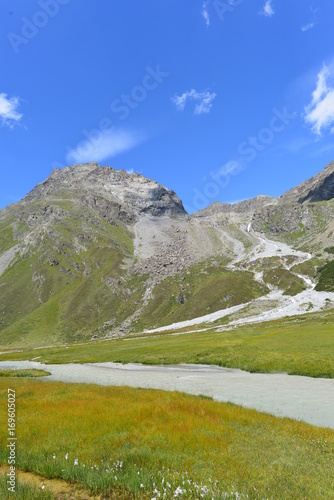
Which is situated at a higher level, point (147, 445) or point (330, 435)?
point (147, 445)

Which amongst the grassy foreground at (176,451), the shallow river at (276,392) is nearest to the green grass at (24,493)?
the grassy foreground at (176,451)

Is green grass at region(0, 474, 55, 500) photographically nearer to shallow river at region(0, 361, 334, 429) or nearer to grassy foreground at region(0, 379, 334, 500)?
grassy foreground at region(0, 379, 334, 500)

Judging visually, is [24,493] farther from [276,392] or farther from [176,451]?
[276,392]

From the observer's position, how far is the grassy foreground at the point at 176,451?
8938 mm

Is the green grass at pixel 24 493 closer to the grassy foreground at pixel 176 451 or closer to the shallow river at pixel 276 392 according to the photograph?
the grassy foreground at pixel 176 451

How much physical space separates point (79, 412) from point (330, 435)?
42.9 ft

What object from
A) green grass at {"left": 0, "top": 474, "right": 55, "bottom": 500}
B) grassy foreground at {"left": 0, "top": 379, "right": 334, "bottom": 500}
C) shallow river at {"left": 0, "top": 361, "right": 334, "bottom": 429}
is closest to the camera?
green grass at {"left": 0, "top": 474, "right": 55, "bottom": 500}

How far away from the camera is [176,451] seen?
38.5ft

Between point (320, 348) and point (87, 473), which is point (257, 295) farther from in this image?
Answer: point (87, 473)

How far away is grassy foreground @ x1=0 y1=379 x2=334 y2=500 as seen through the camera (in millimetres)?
8938

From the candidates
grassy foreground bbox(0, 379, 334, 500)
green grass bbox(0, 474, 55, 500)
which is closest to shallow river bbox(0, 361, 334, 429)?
grassy foreground bbox(0, 379, 334, 500)

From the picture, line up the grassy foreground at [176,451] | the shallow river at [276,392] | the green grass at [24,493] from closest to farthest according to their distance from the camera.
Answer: the green grass at [24,493], the grassy foreground at [176,451], the shallow river at [276,392]

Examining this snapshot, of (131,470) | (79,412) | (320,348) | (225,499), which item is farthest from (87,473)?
(320,348)

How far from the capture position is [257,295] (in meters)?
196
